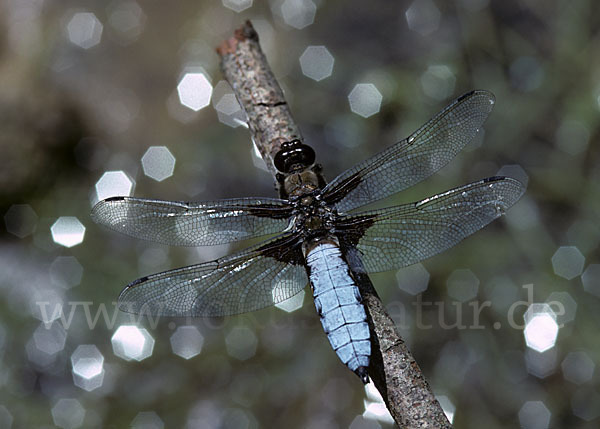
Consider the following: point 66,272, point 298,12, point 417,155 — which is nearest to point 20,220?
point 66,272

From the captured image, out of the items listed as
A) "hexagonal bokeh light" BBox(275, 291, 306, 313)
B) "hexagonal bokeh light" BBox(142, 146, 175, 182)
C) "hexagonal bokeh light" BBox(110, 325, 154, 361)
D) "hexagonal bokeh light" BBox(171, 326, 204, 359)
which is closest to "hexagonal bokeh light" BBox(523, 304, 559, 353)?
"hexagonal bokeh light" BBox(275, 291, 306, 313)

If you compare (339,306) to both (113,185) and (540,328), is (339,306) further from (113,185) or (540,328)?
(113,185)

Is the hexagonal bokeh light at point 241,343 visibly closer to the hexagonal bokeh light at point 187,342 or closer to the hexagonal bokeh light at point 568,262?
the hexagonal bokeh light at point 187,342

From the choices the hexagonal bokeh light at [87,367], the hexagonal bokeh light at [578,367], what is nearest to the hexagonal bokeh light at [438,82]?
the hexagonal bokeh light at [578,367]

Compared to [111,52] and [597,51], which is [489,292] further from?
[111,52]

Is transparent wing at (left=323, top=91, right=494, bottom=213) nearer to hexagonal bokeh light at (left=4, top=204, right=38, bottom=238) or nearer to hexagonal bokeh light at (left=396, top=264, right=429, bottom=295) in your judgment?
hexagonal bokeh light at (left=396, top=264, right=429, bottom=295)
